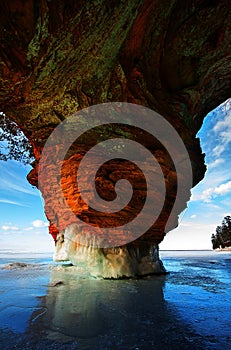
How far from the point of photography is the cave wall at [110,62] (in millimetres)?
2498

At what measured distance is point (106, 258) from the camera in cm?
832

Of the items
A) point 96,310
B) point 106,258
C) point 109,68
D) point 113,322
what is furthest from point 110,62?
Answer: point 106,258

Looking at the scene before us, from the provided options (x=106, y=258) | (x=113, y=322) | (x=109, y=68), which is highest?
(x=109, y=68)

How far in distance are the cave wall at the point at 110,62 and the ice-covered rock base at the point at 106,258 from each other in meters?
1.97

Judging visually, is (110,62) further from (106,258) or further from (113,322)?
(106,258)

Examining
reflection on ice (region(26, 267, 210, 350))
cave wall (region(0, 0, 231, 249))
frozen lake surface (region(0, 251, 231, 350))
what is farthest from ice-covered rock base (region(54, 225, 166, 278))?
reflection on ice (region(26, 267, 210, 350))

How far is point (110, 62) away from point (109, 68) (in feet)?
0.38

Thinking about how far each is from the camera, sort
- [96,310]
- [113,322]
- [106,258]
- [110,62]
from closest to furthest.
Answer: [113,322] < [110,62] < [96,310] < [106,258]

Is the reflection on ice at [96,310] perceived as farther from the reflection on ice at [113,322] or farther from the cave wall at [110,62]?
the cave wall at [110,62]

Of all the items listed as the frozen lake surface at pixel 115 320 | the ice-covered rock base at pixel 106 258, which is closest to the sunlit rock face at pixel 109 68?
the ice-covered rock base at pixel 106 258

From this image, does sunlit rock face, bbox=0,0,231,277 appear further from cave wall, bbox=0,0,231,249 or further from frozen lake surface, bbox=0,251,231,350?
frozen lake surface, bbox=0,251,231,350

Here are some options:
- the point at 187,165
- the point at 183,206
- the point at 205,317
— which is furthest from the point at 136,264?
the point at 205,317

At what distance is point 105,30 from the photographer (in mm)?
2969

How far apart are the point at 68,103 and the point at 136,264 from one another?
23.1 feet
